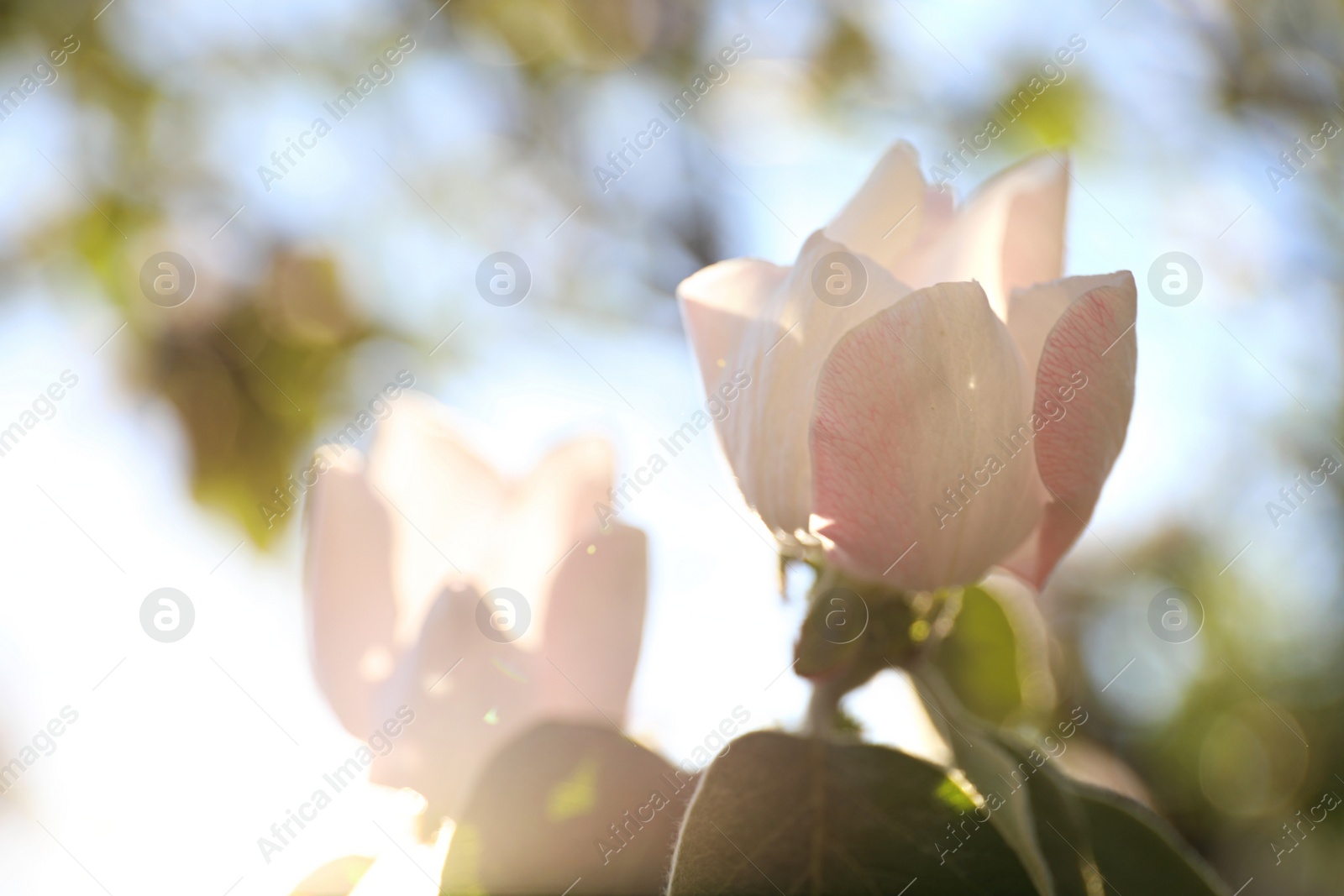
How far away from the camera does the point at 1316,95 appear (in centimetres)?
133

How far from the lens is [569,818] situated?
1.43ft

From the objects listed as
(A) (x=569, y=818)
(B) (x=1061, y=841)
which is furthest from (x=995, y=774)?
(A) (x=569, y=818)

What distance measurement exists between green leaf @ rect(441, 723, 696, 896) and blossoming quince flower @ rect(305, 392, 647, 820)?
2cm

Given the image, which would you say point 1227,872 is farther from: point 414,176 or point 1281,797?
point 414,176

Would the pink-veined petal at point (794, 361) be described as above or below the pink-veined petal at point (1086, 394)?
above

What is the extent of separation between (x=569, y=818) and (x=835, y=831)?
0.38 ft

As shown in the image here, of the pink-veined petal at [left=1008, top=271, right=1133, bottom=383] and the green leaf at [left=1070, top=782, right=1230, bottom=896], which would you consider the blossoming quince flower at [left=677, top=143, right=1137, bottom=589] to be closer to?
the pink-veined petal at [left=1008, top=271, right=1133, bottom=383]

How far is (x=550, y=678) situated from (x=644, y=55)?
3.96 feet

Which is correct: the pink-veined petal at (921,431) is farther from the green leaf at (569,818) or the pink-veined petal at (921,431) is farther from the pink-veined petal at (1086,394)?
the green leaf at (569,818)

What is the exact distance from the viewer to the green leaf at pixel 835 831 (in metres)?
0.37

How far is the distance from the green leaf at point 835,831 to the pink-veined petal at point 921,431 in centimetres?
9

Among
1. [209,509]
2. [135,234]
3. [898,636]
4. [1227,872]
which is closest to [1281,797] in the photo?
[1227,872]

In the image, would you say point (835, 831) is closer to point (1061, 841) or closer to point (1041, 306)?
point (1061, 841)

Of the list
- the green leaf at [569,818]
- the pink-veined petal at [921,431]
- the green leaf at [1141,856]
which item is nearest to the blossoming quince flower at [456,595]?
the green leaf at [569,818]
